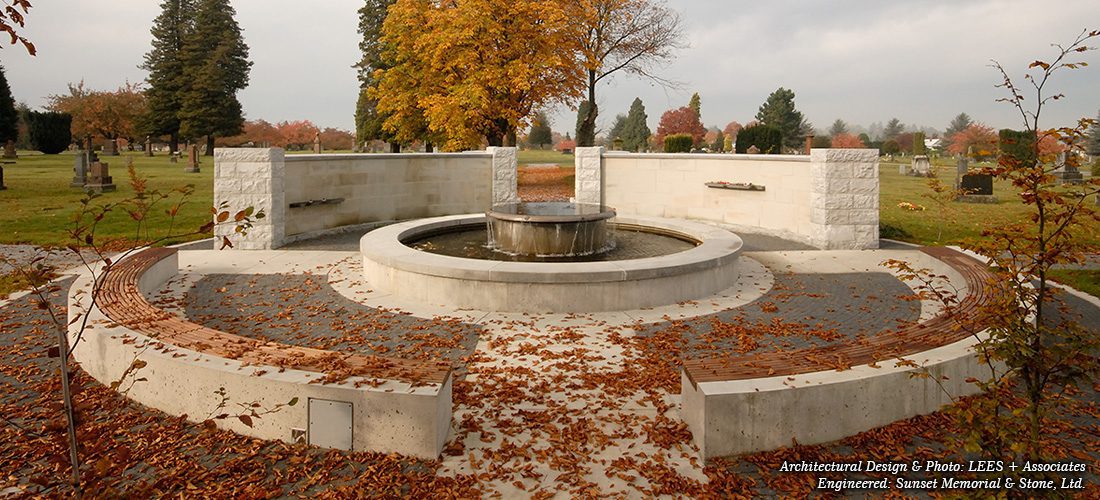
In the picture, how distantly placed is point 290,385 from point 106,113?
206ft

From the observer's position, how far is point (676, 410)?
521 cm

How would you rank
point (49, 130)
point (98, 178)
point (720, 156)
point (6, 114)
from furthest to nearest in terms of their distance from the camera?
1. point (49, 130)
2. point (6, 114)
3. point (98, 178)
4. point (720, 156)

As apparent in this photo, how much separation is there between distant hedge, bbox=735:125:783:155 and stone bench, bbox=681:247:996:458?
29.3m

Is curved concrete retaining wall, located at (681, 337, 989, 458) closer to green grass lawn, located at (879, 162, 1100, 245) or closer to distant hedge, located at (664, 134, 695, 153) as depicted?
green grass lawn, located at (879, 162, 1100, 245)

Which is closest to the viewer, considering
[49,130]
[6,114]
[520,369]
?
[520,369]

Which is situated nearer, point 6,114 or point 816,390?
point 816,390

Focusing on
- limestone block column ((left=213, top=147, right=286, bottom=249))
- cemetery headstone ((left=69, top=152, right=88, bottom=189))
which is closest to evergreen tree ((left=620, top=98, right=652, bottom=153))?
cemetery headstone ((left=69, top=152, right=88, bottom=189))

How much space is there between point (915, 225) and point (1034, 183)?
16.1m

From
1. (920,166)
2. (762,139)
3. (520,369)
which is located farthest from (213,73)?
(520,369)

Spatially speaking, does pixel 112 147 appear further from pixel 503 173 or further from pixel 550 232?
pixel 550 232

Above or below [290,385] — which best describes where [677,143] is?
above

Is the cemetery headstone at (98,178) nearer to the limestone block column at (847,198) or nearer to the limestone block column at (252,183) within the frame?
the limestone block column at (252,183)

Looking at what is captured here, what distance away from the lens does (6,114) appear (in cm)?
3791

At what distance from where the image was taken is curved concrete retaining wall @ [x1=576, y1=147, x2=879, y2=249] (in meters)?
13.1
